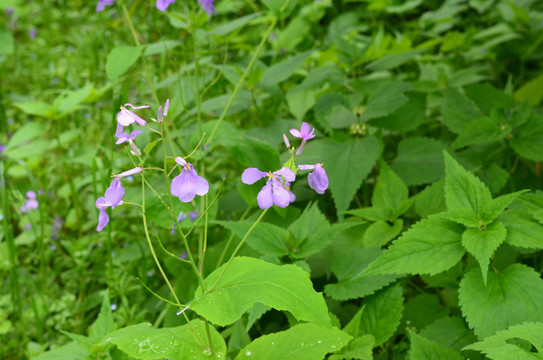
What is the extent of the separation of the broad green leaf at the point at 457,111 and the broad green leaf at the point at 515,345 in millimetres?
1236

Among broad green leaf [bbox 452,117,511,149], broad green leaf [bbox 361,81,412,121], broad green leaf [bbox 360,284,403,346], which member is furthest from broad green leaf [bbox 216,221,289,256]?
broad green leaf [bbox 452,117,511,149]

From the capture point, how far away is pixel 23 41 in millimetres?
5895

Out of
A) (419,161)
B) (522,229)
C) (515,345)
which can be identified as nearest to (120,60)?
(419,161)

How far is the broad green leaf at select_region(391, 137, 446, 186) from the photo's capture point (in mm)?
2249

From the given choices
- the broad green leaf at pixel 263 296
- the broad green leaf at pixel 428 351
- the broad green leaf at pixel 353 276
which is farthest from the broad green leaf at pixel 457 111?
the broad green leaf at pixel 263 296

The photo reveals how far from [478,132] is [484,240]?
0.82m

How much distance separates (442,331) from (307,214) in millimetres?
602

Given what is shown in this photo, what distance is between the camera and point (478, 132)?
219 centimetres

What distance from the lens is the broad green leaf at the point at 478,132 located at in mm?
2160

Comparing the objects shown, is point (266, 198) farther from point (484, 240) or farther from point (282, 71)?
point (282, 71)

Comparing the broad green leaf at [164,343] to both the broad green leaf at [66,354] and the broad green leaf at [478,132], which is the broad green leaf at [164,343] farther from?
the broad green leaf at [478,132]

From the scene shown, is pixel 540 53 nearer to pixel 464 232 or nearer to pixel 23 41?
pixel 464 232

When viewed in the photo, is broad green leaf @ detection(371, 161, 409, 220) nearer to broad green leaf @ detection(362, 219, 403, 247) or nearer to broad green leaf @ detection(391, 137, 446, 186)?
broad green leaf @ detection(362, 219, 403, 247)

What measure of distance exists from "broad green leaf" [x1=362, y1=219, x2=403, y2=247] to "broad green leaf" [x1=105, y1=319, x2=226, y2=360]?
76 centimetres
